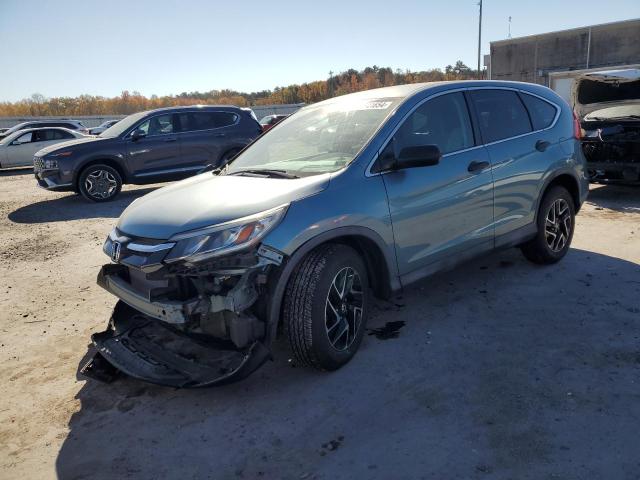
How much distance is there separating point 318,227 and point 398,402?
115 cm

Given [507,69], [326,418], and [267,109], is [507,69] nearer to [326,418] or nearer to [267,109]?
[267,109]

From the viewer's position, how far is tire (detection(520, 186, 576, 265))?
4828mm

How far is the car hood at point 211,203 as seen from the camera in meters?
3.00

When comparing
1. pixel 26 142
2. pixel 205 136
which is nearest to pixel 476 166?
pixel 205 136

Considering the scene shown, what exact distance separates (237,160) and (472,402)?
8.99ft

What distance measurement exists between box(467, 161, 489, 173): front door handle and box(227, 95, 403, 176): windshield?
788mm

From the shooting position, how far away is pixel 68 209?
980 centimetres

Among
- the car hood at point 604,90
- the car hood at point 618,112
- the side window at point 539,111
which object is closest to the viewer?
the side window at point 539,111

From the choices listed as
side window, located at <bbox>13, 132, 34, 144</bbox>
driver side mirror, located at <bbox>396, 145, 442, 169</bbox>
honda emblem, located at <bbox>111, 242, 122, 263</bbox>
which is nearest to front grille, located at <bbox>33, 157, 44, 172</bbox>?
honda emblem, located at <bbox>111, 242, 122, 263</bbox>

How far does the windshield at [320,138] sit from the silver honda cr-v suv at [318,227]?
16 millimetres

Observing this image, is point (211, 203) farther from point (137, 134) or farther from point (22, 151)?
point (22, 151)

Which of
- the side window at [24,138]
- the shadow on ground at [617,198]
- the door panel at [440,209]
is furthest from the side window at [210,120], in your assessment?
the side window at [24,138]

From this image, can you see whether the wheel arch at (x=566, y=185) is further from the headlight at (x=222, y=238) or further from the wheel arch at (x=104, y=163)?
the wheel arch at (x=104, y=163)

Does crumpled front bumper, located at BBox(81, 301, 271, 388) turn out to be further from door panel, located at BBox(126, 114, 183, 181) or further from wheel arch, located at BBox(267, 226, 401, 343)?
door panel, located at BBox(126, 114, 183, 181)
